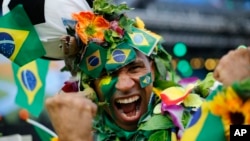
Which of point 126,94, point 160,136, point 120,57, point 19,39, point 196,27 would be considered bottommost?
point 196,27

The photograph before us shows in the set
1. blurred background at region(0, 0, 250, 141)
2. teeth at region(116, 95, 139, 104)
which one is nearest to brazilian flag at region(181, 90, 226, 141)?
teeth at region(116, 95, 139, 104)

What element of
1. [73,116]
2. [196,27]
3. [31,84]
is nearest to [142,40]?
[31,84]

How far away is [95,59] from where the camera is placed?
2828 mm

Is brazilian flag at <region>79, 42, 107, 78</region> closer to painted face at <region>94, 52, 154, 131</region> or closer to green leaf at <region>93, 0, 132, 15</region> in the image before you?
painted face at <region>94, 52, 154, 131</region>

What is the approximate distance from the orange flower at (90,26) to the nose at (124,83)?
176 mm

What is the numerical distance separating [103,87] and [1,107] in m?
1.55

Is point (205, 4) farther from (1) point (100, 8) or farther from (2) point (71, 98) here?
(2) point (71, 98)

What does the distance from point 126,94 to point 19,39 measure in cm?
50

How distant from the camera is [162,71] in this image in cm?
304

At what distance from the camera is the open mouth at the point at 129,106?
2.79 m

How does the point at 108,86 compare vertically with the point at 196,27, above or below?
above

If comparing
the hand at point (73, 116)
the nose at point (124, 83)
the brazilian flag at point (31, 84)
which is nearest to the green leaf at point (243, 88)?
the hand at point (73, 116)

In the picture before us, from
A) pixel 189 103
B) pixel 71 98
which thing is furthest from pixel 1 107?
pixel 71 98

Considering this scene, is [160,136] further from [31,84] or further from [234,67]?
[31,84]
